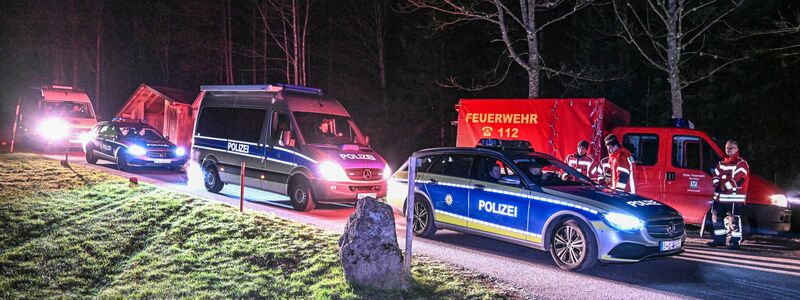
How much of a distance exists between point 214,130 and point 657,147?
9700 mm

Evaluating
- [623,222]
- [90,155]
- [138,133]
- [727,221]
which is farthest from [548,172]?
[90,155]

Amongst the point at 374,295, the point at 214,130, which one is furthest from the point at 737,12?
the point at 374,295

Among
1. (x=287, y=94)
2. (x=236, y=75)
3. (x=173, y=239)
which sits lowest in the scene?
(x=173, y=239)

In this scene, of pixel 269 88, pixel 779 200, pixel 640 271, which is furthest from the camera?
pixel 269 88

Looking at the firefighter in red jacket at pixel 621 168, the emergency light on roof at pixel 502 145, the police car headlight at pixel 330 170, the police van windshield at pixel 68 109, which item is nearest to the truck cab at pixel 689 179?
the firefighter in red jacket at pixel 621 168

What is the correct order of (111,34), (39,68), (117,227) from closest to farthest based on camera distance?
(117,227) < (111,34) < (39,68)

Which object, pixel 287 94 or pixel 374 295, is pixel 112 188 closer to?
pixel 287 94

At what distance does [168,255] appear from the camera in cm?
867

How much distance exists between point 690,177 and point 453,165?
4270 millimetres

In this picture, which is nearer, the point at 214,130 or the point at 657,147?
the point at 657,147

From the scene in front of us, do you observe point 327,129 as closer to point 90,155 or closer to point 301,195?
point 301,195

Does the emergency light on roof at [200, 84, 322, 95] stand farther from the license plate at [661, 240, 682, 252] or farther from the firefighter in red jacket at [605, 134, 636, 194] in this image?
the license plate at [661, 240, 682, 252]

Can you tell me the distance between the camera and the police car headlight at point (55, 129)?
24.0m

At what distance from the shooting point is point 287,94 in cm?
1270
